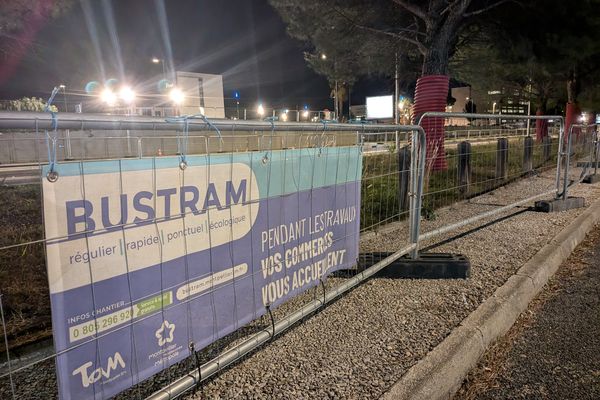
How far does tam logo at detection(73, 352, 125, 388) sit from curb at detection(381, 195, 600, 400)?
145 cm

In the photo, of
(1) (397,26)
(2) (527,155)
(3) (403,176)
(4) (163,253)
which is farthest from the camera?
(1) (397,26)

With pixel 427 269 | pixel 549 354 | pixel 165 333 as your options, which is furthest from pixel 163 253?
pixel 427 269

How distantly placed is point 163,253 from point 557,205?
7349mm

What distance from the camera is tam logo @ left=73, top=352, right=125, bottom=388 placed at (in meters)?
1.94

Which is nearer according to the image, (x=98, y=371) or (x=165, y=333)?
(x=98, y=371)

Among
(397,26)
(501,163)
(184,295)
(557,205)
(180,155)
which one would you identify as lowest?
(557,205)

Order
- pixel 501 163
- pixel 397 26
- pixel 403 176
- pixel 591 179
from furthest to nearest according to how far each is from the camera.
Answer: pixel 397 26 → pixel 591 179 → pixel 501 163 → pixel 403 176

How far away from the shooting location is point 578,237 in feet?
19.9

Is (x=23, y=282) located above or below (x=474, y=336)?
Result: above

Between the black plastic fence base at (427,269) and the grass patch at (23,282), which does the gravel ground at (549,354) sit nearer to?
the black plastic fence base at (427,269)

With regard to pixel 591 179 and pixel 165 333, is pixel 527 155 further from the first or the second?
pixel 165 333

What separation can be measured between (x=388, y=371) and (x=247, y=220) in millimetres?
1309

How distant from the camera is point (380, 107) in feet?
95.0

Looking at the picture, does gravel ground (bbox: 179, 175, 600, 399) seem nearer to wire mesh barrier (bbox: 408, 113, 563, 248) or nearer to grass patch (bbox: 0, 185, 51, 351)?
wire mesh barrier (bbox: 408, 113, 563, 248)
